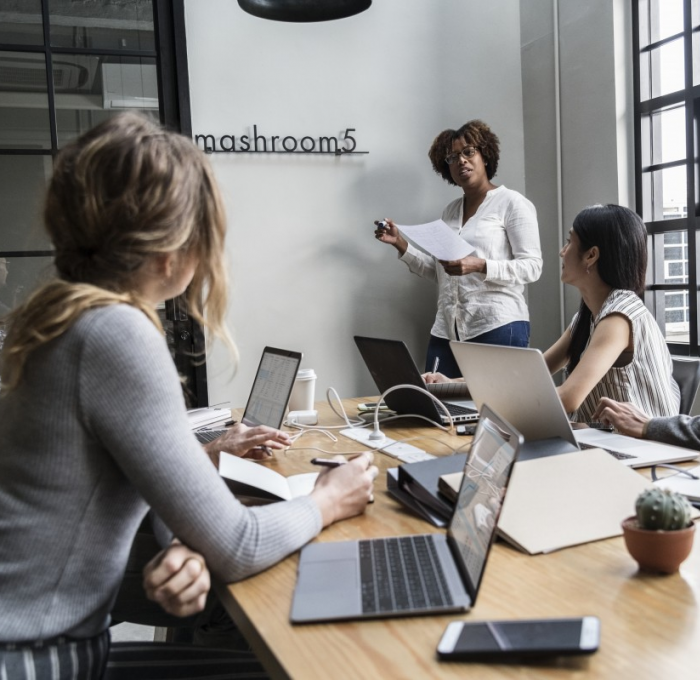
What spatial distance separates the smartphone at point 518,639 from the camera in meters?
0.77

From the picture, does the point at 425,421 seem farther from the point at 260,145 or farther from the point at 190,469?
the point at 260,145

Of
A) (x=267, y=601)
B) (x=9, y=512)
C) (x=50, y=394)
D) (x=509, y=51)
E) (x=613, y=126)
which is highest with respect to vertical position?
(x=509, y=51)

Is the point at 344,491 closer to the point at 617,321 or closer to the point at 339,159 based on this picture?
the point at 617,321

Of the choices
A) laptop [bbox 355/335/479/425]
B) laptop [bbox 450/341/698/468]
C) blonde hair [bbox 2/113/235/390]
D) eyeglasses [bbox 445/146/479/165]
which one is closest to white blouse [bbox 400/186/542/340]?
eyeglasses [bbox 445/146/479/165]

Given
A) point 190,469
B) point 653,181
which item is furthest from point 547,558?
point 653,181

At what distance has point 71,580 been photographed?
97 centimetres

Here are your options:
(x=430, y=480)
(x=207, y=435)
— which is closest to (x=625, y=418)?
(x=430, y=480)

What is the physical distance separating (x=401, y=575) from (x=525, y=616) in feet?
0.57

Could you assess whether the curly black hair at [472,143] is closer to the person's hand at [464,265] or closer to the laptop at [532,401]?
the person's hand at [464,265]

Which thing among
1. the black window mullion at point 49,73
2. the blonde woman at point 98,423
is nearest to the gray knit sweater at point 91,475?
the blonde woman at point 98,423

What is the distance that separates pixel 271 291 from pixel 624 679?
3329 millimetres

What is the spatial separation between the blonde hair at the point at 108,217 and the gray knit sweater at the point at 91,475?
38 millimetres

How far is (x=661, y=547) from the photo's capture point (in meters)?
0.97

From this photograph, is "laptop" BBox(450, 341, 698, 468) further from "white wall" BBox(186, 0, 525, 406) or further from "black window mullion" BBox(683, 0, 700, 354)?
"white wall" BBox(186, 0, 525, 406)
